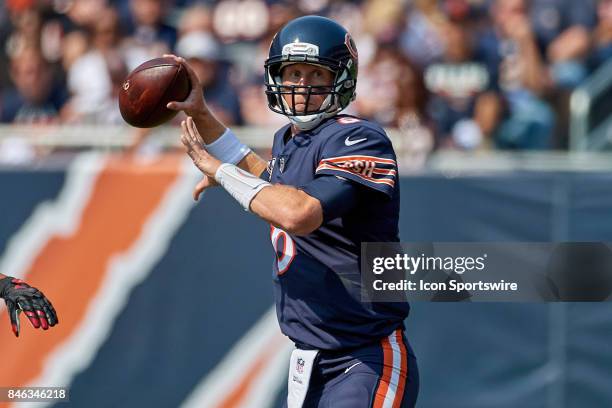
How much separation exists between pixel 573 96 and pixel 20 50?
4.55 m

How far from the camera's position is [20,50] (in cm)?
895

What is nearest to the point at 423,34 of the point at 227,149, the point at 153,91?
the point at 227,149

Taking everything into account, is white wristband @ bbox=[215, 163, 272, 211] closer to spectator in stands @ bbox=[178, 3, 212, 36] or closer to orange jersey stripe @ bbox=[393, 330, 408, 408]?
orange jersey stripe @ bbox=[393, 330, 408, 408]

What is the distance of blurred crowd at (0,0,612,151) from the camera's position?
26.8ft

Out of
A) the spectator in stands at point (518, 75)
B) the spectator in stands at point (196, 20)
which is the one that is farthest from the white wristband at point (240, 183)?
the spectator in stands at point (196, 20)

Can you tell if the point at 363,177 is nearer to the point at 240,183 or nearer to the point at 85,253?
the point at 240,183

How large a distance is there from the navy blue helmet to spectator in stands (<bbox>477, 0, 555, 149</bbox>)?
13.7ft

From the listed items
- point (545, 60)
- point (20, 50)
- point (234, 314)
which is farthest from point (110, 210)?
point (545, 60)

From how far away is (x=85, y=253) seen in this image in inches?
241

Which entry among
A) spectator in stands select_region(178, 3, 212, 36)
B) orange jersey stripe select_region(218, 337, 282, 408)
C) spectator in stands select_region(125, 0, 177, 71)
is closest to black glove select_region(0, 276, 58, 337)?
orange jersey stripe select_region(218, 337, 282, 408)

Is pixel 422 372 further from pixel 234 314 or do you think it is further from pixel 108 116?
pixel 108 116

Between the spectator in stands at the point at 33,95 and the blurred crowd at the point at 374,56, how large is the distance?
0.01 metres

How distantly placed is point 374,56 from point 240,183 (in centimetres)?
461

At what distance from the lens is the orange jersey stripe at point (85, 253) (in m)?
6.03
